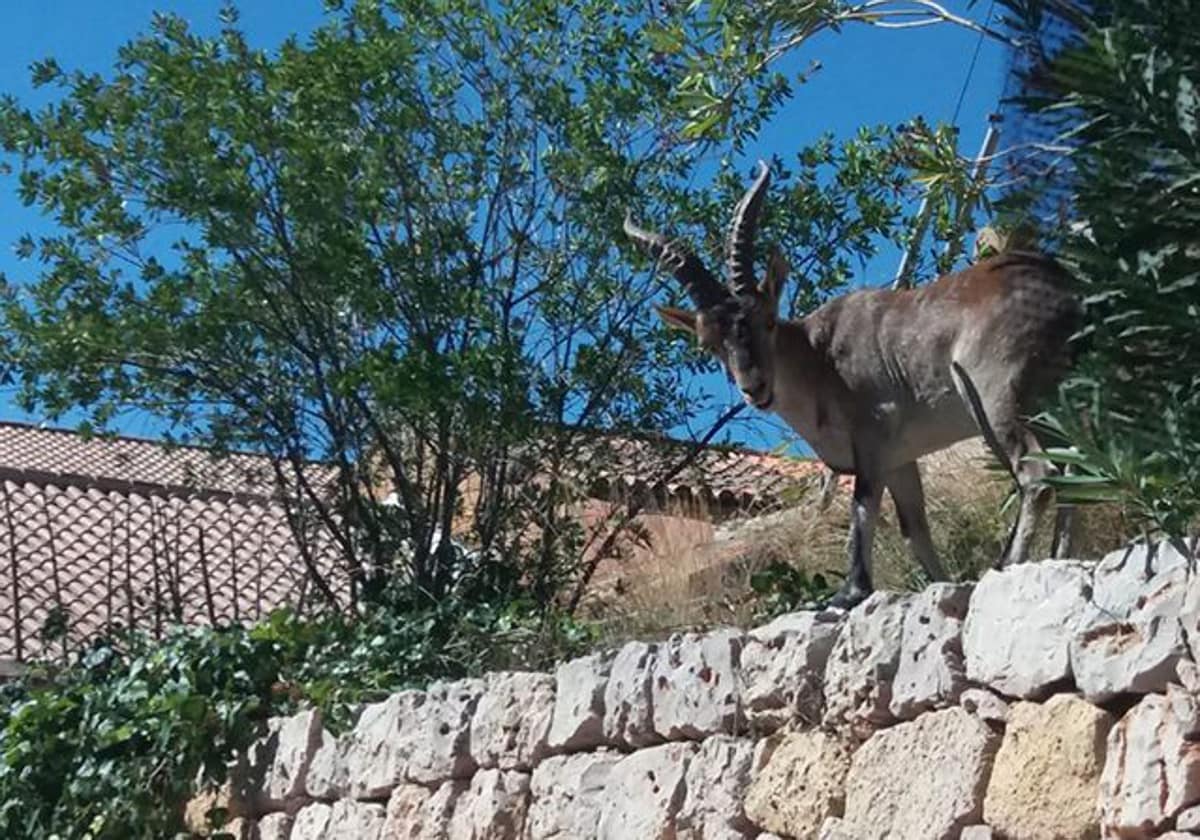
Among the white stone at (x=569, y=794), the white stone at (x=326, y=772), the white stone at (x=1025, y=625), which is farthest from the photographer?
the white stone at (x=326, y=772)

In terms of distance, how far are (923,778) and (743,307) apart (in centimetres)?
240

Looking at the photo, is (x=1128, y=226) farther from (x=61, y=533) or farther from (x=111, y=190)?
(x=61, y=533)

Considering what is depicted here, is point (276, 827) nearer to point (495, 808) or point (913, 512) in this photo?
point (495, 808)

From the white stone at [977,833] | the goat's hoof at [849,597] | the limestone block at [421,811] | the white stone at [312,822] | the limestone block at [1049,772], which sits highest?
the goat's hoof at [849,597]

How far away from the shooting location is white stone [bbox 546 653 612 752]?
23.9ft

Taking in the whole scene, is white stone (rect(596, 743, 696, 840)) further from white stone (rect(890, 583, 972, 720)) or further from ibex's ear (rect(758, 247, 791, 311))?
ibex's ear (rect(758, 247, 791, 311))

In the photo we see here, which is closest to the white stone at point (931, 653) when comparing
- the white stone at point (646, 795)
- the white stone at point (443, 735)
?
the white stone at point (646, 795)

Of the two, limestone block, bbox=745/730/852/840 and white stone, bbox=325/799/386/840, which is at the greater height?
white stone, bbox=325/799/386/840

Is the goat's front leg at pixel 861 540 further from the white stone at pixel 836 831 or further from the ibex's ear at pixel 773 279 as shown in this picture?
the white stone at pixel 836 831

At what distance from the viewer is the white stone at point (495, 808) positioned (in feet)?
25.1

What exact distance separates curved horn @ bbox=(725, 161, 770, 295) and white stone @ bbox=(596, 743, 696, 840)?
1809 millimetres

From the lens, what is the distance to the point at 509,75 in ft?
33.4

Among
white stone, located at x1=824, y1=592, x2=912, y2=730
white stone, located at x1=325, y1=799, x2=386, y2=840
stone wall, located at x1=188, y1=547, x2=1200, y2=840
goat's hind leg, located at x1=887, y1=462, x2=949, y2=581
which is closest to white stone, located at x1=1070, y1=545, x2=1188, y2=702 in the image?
stone wall, located at x1=188, y1=547, x2=1200, y2=840

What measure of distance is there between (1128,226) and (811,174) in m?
4.68
